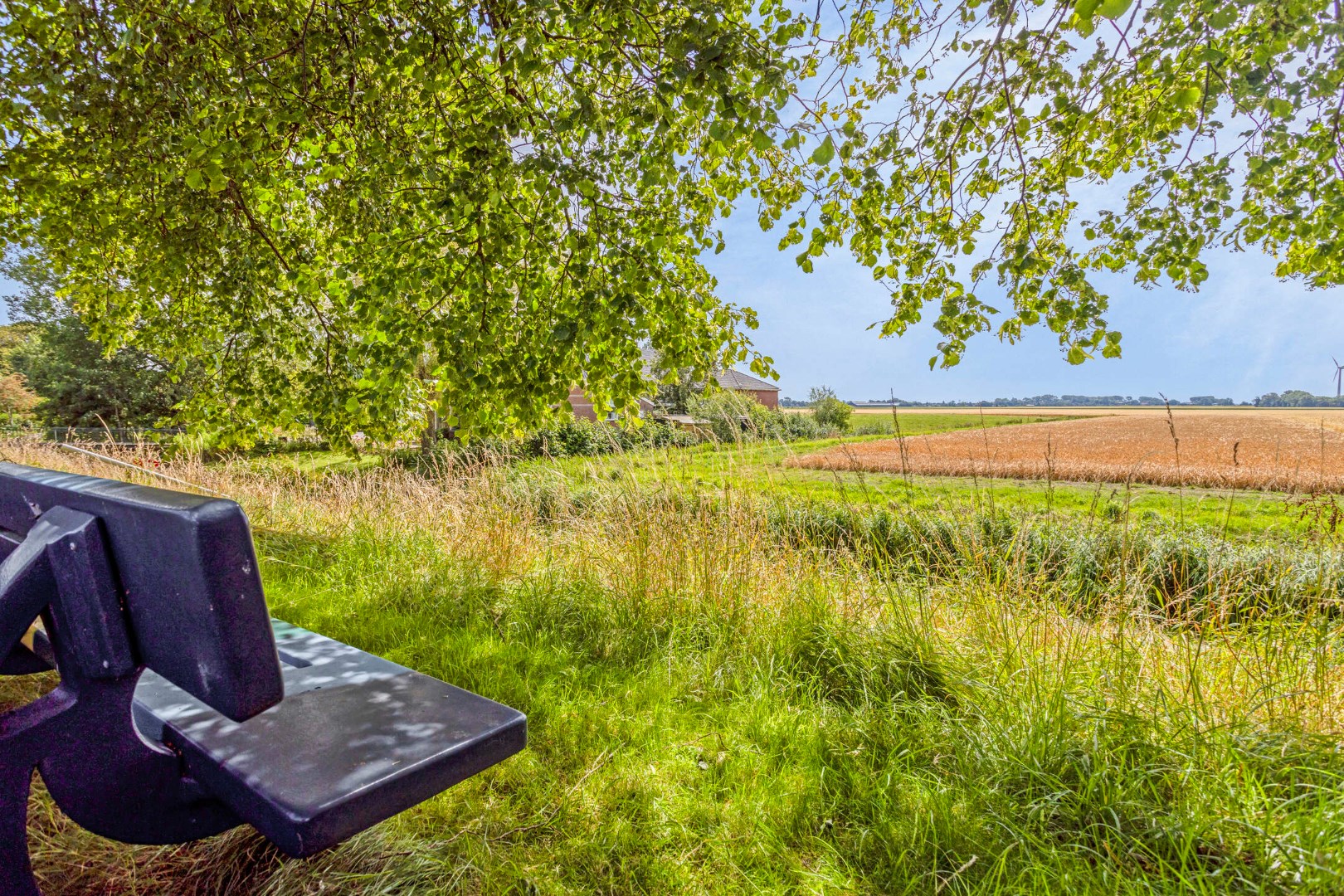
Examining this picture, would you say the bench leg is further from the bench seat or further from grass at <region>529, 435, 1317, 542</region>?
grass at <region>529, 435, 1317, 542</region>

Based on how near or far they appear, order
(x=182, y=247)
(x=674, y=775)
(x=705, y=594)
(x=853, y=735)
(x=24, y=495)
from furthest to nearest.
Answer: (x=182, y=247) < (x=705, y=594) < (x=853, y=735) < (x=674, y=775) < (x=24, y=495)

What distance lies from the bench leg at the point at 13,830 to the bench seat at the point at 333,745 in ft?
0.85

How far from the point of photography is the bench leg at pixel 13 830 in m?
0.96

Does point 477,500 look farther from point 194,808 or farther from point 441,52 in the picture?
point 194,808

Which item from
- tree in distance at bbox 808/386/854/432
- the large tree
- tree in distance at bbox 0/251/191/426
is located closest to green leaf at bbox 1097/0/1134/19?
the large tree

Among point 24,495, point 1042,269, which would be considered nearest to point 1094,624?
point 1042,269

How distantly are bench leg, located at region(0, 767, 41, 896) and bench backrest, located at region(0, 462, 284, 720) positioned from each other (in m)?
0.22

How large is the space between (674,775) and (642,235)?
2.56 meters

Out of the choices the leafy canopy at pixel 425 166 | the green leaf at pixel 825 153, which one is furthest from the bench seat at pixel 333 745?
the green leaf at pixel 825 153

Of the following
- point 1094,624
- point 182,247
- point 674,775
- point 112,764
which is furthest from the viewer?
point 182,247

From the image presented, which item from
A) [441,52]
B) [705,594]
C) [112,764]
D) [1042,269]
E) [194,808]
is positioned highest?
[441,52]

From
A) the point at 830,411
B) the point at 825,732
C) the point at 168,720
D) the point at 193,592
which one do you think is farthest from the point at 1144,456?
the point at 830,411

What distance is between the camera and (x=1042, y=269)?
318 centimetres

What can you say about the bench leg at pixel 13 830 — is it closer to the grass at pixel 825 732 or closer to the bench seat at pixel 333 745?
the bench seat at pixel 333 745
